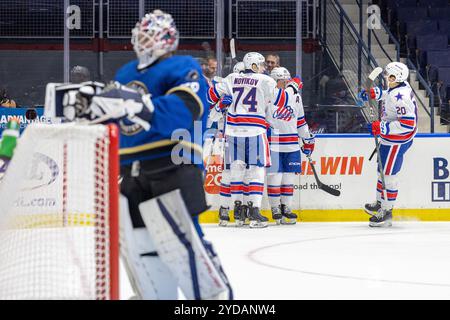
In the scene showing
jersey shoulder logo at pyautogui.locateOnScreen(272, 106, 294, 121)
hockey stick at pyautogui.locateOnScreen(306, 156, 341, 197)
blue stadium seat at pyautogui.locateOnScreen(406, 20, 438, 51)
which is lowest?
hockey stick at pyautogui.locateOnScreen(306, 156, 341, 197)

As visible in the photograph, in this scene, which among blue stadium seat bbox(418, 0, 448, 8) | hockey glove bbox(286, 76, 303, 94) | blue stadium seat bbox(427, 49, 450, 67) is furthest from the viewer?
blue stadium seat bbox(418, 0, 448, 8)

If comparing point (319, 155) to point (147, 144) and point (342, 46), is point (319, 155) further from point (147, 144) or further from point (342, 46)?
point (147, 144)

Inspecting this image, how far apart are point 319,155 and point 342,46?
7.92ft

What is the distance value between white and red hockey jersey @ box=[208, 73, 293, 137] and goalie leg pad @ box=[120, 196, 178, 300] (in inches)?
183

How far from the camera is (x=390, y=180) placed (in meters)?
8.74

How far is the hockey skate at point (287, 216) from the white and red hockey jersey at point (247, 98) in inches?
30.2

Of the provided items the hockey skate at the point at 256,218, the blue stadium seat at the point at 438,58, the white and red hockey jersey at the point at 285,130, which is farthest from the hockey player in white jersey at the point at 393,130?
the blue stadium seat at the point at 438,58

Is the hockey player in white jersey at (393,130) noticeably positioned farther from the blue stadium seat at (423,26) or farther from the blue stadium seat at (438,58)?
the blue stadium seat at (423,26)

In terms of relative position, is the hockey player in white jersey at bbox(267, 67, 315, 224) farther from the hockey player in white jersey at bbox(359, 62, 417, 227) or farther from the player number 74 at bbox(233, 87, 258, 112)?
the hockey player in white jersey at bbox(359, 62, 417, 227)

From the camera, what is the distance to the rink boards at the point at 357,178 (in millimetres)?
9211

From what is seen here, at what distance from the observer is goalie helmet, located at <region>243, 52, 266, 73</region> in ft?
27.9

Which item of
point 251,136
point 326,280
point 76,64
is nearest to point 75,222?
point 326,280

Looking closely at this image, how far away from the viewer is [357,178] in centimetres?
924

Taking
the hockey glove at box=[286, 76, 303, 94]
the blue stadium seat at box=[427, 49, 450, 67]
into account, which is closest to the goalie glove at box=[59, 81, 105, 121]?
the hockey glove at box=[286, 76, 303, 94]
